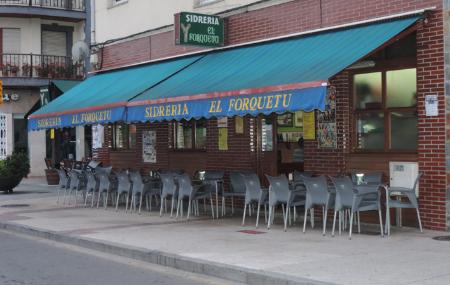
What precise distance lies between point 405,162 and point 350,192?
1.33 m

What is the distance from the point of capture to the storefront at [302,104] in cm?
1010

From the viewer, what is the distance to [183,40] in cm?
1325

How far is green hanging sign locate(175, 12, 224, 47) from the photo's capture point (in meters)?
13.2

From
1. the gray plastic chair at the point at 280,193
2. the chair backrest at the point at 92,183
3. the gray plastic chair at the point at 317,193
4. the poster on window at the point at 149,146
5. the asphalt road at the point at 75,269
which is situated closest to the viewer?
the asphalt road at the point at 75,269

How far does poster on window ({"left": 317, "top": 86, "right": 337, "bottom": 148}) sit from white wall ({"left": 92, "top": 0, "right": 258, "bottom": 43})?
3.39 meters

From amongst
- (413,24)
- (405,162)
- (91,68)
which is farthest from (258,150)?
(91,68)

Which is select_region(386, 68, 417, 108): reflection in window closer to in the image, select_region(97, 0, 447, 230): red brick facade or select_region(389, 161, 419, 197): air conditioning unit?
select_region(97, 0, 447, 230): red brick facade

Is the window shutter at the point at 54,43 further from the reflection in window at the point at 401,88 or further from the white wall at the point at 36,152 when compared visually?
the reflection in window at the point at 401,88

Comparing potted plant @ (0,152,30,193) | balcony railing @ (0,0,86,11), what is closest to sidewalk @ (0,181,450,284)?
potted plant @ (0,152,30,193)

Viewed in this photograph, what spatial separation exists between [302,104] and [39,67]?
22077 mm

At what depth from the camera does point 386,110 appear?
11156 millimetres

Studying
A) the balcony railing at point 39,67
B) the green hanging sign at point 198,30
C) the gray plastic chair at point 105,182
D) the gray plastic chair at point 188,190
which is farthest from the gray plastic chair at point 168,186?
the balcony railing at point 39,67

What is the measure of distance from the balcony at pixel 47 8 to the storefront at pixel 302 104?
46.0 ft

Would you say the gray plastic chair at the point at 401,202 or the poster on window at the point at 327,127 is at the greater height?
the poster on window at the point at 327,127
